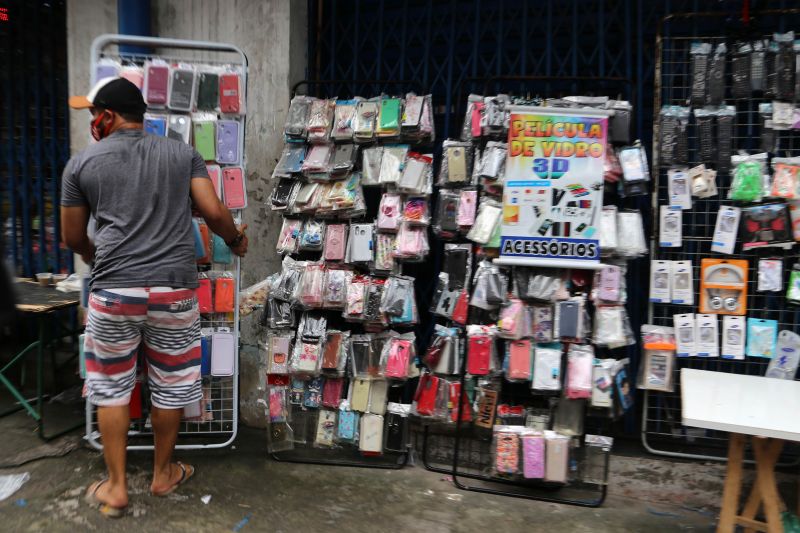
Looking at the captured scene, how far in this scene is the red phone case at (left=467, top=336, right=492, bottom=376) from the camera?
11.0 ft

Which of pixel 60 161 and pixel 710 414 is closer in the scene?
pixel 710 414

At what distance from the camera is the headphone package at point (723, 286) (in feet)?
10.9

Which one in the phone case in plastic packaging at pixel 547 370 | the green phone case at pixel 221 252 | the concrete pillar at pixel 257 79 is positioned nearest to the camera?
the phone case in plastic packaging at pixel 547 370

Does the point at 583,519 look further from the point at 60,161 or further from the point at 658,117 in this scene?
the point at 60,161

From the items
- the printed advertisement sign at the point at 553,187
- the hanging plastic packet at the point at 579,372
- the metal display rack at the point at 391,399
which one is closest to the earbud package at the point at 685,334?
the hanging plastic packet at the point at 579,372

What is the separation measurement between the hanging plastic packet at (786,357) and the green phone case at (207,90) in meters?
3.52

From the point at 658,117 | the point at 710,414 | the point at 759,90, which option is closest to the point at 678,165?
the point at 658,117

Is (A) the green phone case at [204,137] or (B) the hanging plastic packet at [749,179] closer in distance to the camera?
(B) the hanging plastic packet at [749,179]

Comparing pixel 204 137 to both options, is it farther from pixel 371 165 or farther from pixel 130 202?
pixel 371 165

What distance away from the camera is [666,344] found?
3338 mm

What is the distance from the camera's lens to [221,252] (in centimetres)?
362

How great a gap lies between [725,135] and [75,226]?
3.52 meters

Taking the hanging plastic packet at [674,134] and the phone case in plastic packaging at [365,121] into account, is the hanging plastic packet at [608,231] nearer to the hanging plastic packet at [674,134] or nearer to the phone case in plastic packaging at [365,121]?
the hanging plastic packet at [674,134]

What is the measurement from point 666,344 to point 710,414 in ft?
2.85
